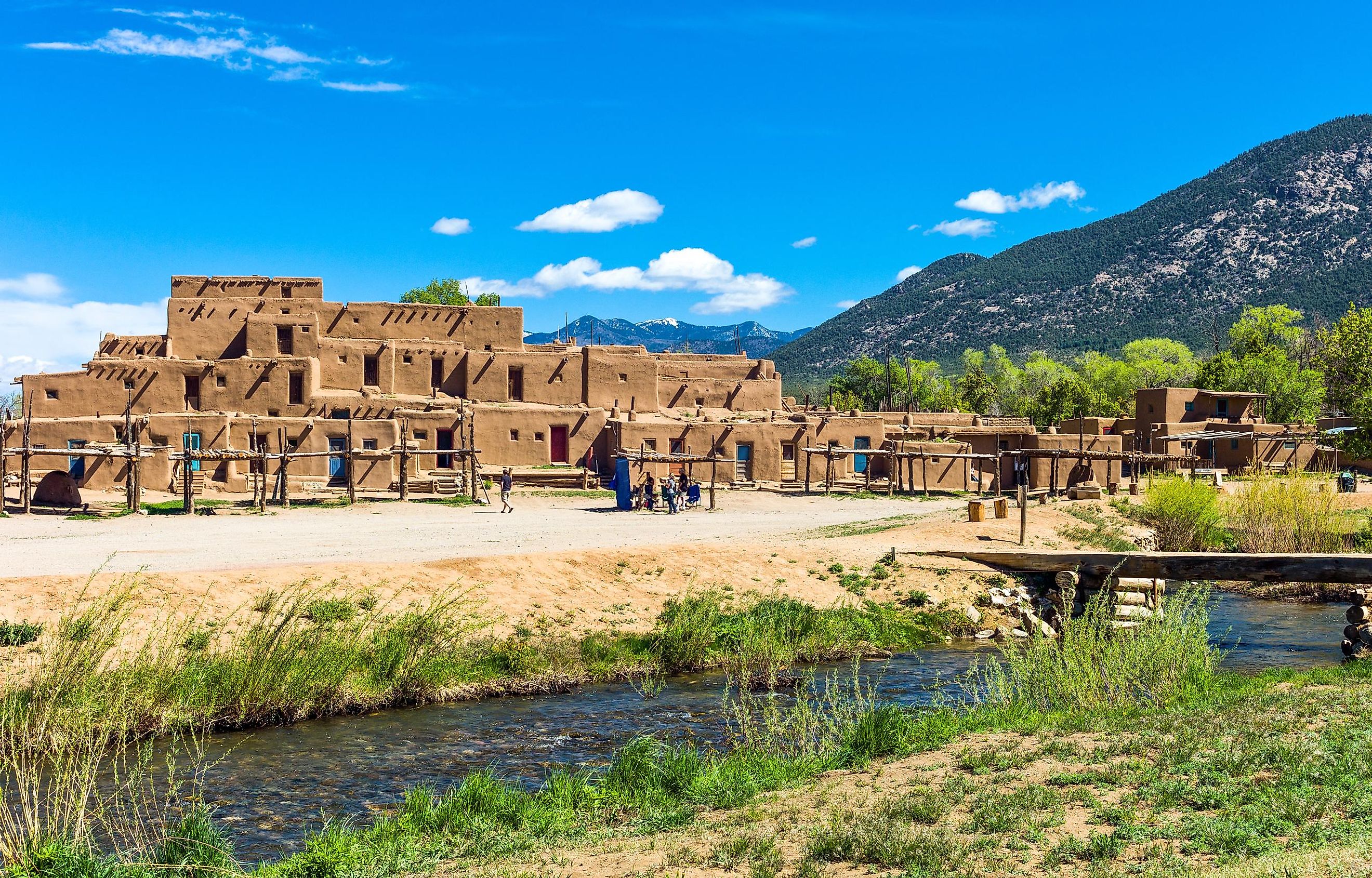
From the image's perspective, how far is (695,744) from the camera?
1142 cm

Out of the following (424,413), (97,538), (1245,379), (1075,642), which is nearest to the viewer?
(1075,642)

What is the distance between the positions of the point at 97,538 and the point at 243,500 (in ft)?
34.6

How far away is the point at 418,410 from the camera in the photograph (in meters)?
41.3

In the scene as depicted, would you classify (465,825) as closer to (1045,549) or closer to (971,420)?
(1045,549)

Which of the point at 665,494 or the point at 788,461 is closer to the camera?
the point at 665,494

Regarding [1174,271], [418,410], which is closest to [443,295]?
[418,410]

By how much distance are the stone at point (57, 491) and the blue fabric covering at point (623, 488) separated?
1502cm

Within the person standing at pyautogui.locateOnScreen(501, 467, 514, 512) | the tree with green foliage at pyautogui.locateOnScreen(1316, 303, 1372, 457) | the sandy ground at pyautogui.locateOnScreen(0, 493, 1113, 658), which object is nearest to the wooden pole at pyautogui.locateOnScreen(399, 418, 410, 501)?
the person standing at pyautogui.locateOnScreen(501, 467, 514, 512)

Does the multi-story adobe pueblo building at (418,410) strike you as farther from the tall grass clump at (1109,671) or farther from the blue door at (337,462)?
the tall grass clump at (1109,671)

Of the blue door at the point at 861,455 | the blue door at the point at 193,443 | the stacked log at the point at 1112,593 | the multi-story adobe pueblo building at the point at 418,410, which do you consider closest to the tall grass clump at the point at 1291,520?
the stacked log at the point at 1112,593

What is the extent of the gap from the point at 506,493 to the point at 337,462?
9.64 m

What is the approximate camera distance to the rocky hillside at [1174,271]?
11375 centimetres

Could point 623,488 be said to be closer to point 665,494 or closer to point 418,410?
point 665,494

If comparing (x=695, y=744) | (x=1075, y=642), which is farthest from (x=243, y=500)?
(x=1075, y=642)
